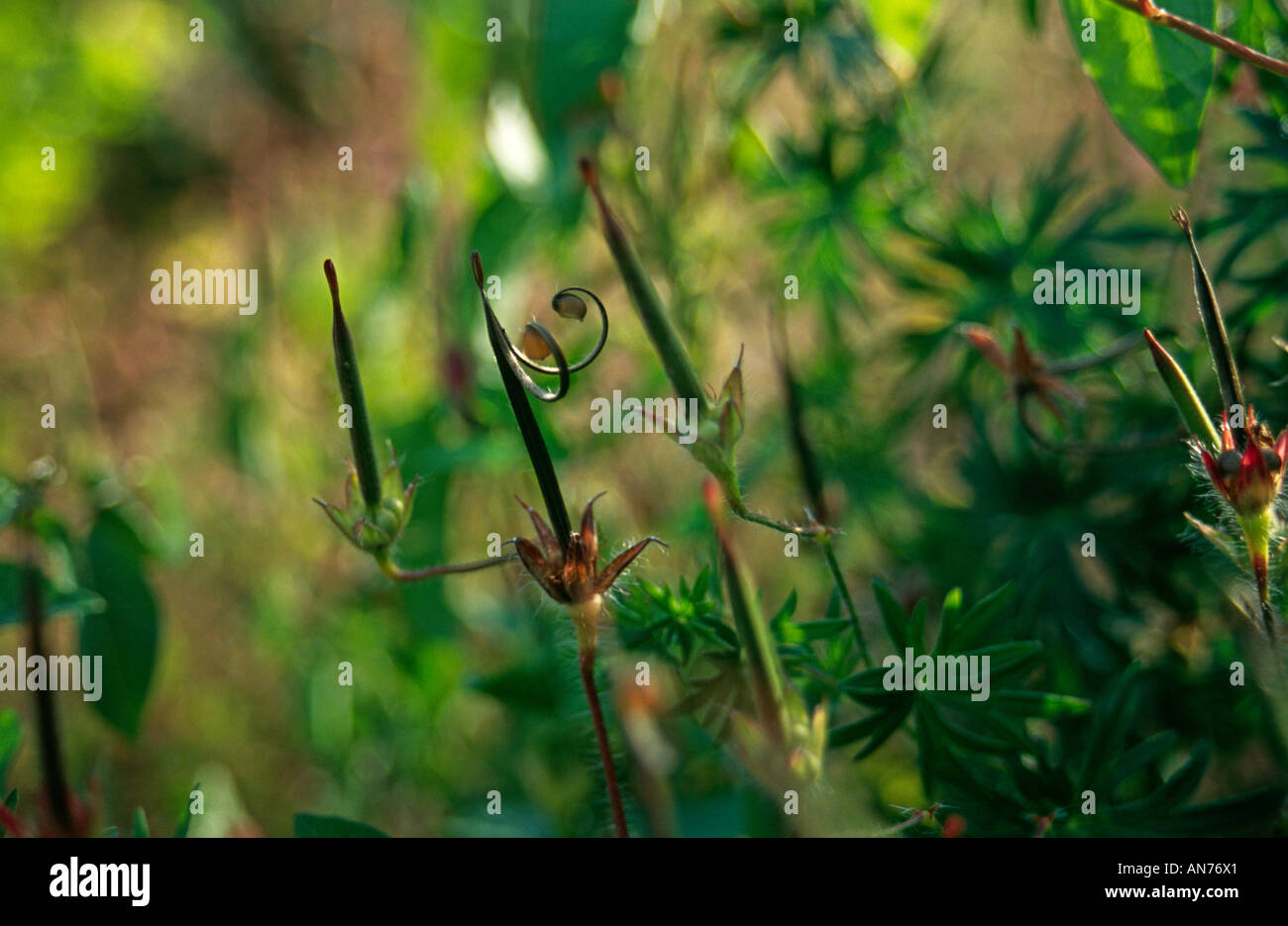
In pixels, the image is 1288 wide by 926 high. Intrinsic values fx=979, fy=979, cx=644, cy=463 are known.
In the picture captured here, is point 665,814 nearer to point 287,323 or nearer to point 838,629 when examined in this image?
point 838,629

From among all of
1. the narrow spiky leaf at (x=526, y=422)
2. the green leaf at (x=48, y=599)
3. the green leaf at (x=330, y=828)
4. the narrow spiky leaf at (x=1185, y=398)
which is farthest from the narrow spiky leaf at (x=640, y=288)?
the green leaf at (x=48, y=599)

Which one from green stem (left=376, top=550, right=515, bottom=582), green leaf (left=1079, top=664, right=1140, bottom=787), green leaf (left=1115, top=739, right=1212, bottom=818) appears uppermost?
green stem (left=376, top=550, right=515, bottom=582)

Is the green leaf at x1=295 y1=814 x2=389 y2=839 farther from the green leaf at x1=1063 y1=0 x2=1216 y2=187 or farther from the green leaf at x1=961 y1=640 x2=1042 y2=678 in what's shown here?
the green leaf at x1=1063 y1=0 x2=1216 y2=187

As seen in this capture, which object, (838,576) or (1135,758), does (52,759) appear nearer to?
(838,576)

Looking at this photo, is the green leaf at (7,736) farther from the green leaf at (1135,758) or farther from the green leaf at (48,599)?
the green leaf at (1135,758)

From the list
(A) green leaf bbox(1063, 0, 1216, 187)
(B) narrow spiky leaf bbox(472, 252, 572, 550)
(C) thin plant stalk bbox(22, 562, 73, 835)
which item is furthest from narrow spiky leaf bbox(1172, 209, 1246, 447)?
(C) thin plant stalk bbox(22, 562, 73, 835)

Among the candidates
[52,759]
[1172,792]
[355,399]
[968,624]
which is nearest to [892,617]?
[968,624]
